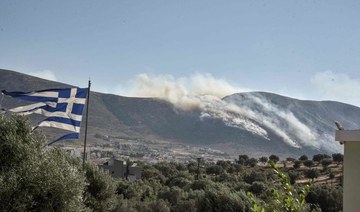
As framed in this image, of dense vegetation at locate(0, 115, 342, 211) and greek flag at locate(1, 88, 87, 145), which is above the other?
greek flag at locate(1, 88, 87, 145)

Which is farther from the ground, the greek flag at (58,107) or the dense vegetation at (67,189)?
the greek flag at (58,107)

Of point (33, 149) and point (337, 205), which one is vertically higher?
point (33, 149)

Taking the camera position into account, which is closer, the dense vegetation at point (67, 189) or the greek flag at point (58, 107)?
the dense vegetation at point (67, 189)

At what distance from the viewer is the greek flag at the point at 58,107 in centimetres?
1806

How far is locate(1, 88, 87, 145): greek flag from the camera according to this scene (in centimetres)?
1806

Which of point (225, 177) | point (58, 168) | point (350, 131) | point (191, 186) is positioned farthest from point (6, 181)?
point (225, 177)

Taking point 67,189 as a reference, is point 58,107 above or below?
above

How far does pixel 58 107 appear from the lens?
18.4m

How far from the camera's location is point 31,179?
15008 millimetres

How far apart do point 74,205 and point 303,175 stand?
4653 centimetres

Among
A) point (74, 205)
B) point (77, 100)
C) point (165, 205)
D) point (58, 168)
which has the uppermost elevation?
point (77, 100)

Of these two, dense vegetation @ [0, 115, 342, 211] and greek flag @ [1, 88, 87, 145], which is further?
greek flag @ [1, 88, 87, 145]

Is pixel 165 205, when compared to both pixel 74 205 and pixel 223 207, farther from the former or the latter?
pixel 74 205

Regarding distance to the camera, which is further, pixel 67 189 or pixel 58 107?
pixel 58 107
